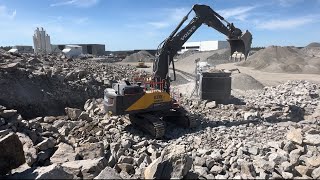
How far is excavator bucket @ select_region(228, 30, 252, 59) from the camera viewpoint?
11.5 m

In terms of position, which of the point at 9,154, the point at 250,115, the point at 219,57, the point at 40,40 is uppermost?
the point at 40,40

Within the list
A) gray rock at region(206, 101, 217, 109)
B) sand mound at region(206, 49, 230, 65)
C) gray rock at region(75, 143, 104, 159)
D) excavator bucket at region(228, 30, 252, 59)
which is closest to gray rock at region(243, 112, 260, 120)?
gray rock at region(206, 101, 217, 109)

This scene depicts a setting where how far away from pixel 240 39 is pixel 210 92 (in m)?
2.57

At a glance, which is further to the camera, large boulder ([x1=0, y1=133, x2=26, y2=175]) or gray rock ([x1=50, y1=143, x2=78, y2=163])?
gray rock ([x1=50, y1=143, x2=78, y2=163])

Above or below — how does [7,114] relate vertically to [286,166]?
above

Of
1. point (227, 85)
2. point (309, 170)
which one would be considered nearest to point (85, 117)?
point (227, 85)

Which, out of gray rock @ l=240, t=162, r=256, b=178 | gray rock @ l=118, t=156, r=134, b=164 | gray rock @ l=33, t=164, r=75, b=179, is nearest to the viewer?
gray rock @ l=33, t=164, r=75, b=179

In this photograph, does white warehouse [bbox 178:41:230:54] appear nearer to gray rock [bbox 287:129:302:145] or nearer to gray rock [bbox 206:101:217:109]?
gray rock [bbox 206:101:217:109]

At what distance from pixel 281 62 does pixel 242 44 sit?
27.6 meters

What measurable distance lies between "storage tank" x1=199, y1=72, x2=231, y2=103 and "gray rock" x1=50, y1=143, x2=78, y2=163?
6990mm

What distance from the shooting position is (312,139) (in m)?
7.73

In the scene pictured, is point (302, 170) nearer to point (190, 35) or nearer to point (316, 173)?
point (316, 173)

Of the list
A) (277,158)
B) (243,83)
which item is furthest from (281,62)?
(277,158)

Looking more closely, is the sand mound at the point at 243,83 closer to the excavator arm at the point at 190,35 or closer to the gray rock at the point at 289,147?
the excavator arm at the point at 190,35
